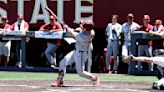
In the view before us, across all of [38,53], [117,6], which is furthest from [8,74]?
[117,6]

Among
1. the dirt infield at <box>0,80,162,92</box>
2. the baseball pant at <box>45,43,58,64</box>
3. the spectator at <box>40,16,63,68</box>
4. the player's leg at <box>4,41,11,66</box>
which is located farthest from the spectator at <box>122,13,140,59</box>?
the player's leg at <box>4,41,11,66</box>

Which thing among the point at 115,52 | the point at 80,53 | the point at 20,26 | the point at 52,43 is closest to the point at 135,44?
the point at 115,52

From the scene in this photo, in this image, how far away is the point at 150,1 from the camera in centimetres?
1986

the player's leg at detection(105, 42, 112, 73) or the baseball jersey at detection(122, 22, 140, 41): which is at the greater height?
the baseball jersey at detection(122, 22, 140, 41)

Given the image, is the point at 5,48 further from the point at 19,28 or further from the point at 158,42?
the point at 158,42

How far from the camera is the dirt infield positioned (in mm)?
12047

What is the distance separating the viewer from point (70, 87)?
42.1ft

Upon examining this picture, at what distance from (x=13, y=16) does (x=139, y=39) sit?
5.38m

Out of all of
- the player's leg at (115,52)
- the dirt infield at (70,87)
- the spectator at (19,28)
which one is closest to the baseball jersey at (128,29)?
the player's leg at (115,52)

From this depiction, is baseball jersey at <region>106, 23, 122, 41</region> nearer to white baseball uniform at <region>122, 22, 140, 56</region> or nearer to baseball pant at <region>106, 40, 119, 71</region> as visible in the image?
baseball pant at <region>106, 40, 119, 71</region>

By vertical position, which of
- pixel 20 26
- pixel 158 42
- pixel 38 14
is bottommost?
pixel 158 42

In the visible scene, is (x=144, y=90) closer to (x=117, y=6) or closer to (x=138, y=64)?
(x=138, y=64)

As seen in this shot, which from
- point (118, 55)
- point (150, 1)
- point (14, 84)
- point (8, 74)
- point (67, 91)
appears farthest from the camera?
point (150, 1)

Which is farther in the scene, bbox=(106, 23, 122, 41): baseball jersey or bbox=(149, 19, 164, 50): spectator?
bbox=(106, 23, 122, 41): baseball jersey
